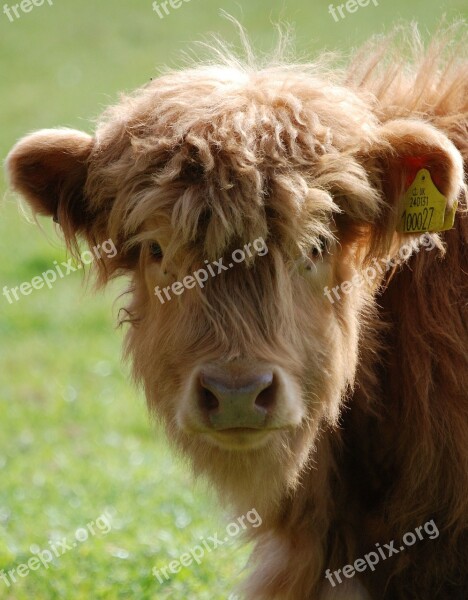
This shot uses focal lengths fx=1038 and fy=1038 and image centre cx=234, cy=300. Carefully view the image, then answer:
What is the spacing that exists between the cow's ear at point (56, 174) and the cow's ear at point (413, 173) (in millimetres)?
959

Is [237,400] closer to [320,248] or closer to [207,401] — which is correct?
[207,401]

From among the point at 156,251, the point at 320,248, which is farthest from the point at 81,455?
the point at 320,248

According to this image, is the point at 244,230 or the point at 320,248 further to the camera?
the point at 320,248

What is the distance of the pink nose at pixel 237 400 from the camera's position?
290 cm

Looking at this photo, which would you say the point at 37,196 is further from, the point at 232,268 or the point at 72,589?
the point at 72,589

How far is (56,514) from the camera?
5.57m

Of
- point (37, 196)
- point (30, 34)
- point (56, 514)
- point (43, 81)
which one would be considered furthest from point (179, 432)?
point (30, 34)

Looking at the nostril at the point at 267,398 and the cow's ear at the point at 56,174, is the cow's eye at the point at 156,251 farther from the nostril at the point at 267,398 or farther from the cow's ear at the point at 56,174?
the nostril at the point at 267,398

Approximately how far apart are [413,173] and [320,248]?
38cm

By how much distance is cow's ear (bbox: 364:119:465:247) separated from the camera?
124 inches

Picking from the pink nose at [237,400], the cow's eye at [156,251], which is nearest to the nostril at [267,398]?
the pink nose at [237,400]

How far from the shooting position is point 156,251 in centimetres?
335

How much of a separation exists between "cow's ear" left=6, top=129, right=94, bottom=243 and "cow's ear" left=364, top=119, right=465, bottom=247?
96 cm

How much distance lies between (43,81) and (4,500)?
1471 centimetres
